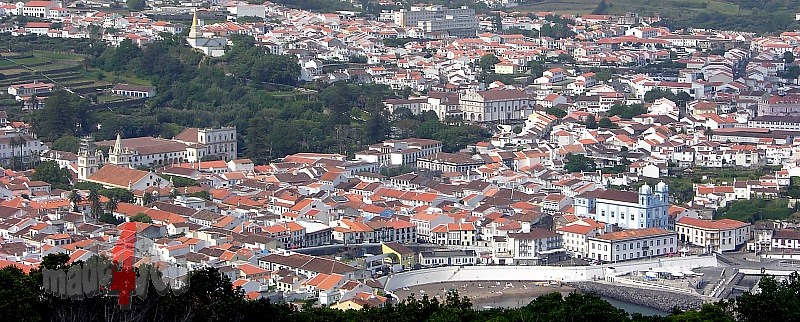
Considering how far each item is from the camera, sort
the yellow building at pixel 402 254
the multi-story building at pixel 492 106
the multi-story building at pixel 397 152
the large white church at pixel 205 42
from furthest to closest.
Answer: the large white church at pixel 205 42
the multi-story building at pixel 492 106
the multi-story building at pixel 397 152
the yellow building at pixel 402 254

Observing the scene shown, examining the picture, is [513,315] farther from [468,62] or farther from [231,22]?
[231,22]

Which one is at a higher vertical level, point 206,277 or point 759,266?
point 206,277

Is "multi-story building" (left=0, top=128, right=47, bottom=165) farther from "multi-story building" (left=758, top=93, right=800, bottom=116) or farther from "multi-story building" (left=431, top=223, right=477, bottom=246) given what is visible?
"multi-story building" (left=758, top=93, right=800, bottom=116)

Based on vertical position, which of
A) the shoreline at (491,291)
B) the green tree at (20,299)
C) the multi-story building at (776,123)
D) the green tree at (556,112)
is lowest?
the shoreline at (491,291)

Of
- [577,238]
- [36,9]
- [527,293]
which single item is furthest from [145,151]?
[36,9]

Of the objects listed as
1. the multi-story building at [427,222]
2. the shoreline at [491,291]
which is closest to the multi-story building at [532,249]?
the shoreline at [491,291]

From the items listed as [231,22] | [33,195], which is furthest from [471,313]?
[231,22]

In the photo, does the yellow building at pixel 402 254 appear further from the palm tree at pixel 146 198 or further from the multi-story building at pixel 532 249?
the palm tree at pixel 146 198
